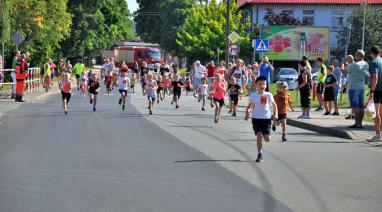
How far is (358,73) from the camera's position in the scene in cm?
1780

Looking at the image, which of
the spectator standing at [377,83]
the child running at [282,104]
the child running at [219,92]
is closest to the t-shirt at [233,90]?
the child running at [219,92]

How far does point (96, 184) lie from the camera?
9766mm

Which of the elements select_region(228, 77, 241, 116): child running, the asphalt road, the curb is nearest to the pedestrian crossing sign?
select_region(228, 77, 241, 116): child running

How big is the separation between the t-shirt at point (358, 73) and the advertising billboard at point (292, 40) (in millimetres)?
44895

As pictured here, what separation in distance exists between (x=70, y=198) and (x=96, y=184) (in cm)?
104

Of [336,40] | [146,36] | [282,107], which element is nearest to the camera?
[282,107]

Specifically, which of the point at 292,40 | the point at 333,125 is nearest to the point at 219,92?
the point at 333,125

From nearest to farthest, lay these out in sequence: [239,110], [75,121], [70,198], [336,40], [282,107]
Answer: [70,198], [282,107], [75,121], [239,110], [336,40]

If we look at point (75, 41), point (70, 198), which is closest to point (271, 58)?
point (75, 41)

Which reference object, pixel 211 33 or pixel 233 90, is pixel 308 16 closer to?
pixel 211 33

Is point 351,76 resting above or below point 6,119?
above

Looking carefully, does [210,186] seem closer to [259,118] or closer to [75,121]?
[259,118]

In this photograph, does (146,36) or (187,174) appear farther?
(146,36)

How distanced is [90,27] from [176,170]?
57927mm
